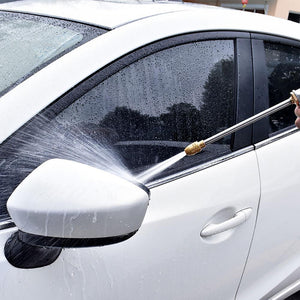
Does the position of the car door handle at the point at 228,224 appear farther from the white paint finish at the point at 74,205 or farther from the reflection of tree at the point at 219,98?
the white paint finish at the point at 74,205

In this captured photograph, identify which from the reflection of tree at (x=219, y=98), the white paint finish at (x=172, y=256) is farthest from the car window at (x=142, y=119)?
the white paint finish at (x=172, y=256)

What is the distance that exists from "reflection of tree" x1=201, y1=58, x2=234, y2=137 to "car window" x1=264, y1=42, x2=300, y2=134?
0.20 metres

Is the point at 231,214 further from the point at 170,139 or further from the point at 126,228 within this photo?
the point at 126,228

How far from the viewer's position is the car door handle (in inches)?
52.8

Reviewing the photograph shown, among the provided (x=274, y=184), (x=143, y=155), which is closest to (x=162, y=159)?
(x=143, y=155)

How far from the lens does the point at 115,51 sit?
1.23 metres

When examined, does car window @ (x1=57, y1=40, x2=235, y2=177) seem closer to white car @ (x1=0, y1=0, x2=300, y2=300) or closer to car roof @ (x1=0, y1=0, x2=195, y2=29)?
white car @ (x1=0, y1=0, x2=300, y2=300)

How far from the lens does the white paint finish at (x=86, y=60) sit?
3.57 ft

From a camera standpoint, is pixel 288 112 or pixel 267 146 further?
pixel 288 112

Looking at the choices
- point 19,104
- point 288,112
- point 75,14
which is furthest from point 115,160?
point 288,112

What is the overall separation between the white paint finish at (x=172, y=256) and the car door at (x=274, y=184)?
0.22 ft

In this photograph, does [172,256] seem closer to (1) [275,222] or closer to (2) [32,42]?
(1) [275,222]

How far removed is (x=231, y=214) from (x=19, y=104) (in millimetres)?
788

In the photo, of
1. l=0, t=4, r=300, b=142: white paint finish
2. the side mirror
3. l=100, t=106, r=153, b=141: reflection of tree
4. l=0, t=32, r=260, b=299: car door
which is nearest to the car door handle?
l=0, t=32, r=260, b=299: car door
